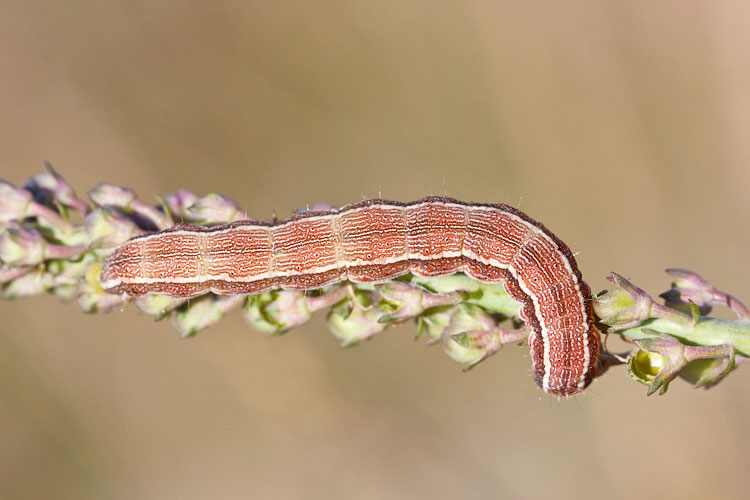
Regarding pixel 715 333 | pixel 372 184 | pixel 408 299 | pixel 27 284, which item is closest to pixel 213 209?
pixel 27 284

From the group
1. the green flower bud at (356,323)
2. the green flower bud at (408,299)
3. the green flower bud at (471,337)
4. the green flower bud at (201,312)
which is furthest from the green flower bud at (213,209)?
the green flower bud at (471,337)

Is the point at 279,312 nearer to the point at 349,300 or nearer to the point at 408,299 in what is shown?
the point at 349,300

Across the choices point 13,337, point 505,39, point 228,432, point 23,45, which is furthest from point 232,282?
point 23,45

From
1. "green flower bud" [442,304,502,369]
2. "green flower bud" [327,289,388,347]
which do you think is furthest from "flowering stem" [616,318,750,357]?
"green flower bud" [327,289,388,347]

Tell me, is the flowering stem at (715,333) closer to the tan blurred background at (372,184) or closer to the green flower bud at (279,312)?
the green flower bud at (279,312)

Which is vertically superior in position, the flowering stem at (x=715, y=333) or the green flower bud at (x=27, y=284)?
the green flower bud at (x=27, y=284)
